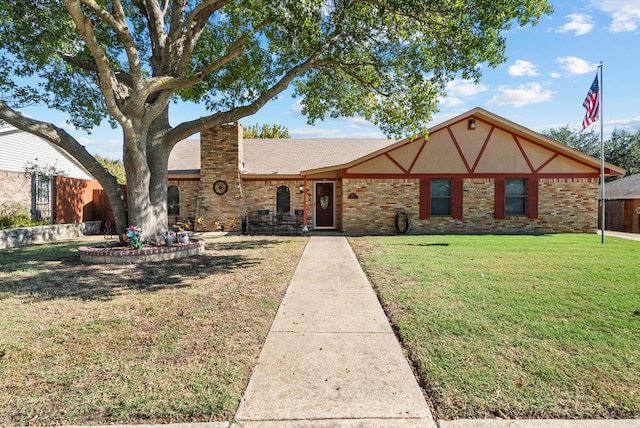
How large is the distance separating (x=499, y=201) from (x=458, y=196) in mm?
1723

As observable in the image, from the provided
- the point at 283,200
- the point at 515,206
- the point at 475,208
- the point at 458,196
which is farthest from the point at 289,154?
the point at 515,206

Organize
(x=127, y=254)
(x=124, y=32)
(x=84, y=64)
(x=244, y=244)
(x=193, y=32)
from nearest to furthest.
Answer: (x=124, y=32) → (x=127, y=254) → (x=193, y=32) → (x=84, y=64) → (x=244, y=244)

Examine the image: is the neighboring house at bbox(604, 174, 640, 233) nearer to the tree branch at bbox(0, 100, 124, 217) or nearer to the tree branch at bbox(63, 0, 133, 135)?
the tree branch at bbox(63, 0, 133, 135)

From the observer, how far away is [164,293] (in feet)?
19.1

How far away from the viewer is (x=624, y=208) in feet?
58.5

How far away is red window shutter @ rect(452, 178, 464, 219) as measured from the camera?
15344 millimetres

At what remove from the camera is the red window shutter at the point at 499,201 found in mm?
15375

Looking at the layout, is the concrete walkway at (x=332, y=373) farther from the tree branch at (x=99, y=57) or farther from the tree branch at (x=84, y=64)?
the tree branch at (x=84, y=64)

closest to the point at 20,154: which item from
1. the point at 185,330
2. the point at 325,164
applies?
the point at 325,164

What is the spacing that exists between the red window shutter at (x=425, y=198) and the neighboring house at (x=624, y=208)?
9.91 m

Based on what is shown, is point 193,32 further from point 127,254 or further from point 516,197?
point 516,197

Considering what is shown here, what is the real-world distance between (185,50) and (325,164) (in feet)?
29.8

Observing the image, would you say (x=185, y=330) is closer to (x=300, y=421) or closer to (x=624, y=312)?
(x=300, y=421)

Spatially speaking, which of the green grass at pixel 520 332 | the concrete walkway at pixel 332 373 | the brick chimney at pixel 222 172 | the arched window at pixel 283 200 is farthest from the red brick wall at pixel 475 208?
the concrete walkway at pixel 332 373
